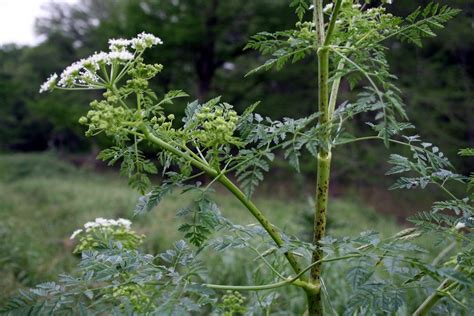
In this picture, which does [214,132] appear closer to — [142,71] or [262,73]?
[142,71]

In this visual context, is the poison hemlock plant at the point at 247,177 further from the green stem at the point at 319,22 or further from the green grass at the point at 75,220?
the green grass at the point at 75,220

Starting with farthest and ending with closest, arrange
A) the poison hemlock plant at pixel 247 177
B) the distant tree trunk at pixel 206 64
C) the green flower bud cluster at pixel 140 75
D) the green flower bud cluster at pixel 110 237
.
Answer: the distant tree trunk at pixel 206 64, the green flower bud cluster at pixel 110 237, the green flower bud cluster at pixel 140 75, the poison hemlock plant at pixel 247 177

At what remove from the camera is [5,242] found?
574cm

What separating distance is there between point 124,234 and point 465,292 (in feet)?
4.11

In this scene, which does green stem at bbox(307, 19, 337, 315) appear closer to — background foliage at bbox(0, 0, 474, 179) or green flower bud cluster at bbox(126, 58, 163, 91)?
green flower bud cluster at bbox(126, 58, 163, 91)

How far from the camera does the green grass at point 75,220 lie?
513 centimetres

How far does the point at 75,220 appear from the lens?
9172 mm

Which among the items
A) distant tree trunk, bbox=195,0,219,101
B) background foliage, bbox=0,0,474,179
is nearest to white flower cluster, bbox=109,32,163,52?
background foliage, bbox=0,0,474,179

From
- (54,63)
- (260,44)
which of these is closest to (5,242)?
(260,44)

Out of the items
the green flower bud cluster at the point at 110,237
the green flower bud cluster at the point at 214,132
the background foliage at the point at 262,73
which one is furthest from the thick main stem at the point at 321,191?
the background foliage at the point at 262,73

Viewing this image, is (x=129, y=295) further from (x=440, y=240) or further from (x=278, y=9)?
(x=278, y=9)

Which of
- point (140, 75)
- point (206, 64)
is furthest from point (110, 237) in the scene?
point (206, 64)

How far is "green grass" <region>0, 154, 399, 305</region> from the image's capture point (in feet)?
16.8

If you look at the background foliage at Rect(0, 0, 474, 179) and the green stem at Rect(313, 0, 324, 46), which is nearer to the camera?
the green stem at Rect(313, 0, 324, 46)
